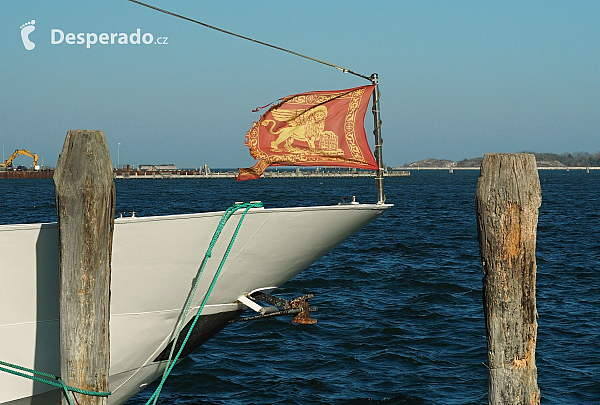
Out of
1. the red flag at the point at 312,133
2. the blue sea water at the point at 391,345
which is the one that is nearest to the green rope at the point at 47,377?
the red flag at the point at 312,133

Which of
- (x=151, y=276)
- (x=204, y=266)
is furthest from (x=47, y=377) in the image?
(x=204, y=266)

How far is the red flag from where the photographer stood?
710cm

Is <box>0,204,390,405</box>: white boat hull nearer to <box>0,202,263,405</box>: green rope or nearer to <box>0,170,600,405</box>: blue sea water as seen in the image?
<box>0,202,263,405</box>: green rope

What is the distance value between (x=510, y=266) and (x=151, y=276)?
3502 millimetres

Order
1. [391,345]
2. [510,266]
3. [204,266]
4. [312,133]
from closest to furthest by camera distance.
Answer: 1. [510,266]
2. [204,266]
3. [312,133]
4. [391,345]

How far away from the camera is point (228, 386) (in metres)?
10.4

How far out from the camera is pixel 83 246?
5.28 meters

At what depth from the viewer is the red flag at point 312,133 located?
7.10 meters

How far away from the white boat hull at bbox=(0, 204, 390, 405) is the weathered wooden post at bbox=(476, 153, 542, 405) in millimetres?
1817

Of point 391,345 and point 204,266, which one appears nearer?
point 204,266

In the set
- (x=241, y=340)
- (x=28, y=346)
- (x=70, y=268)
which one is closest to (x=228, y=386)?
(x=241, y=340)

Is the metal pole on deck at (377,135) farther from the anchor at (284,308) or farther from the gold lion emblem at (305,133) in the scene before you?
the anchor at (284,308)

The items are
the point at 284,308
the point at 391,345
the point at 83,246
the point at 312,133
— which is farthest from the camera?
the point at 391,345

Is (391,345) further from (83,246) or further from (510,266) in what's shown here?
(83,246)
